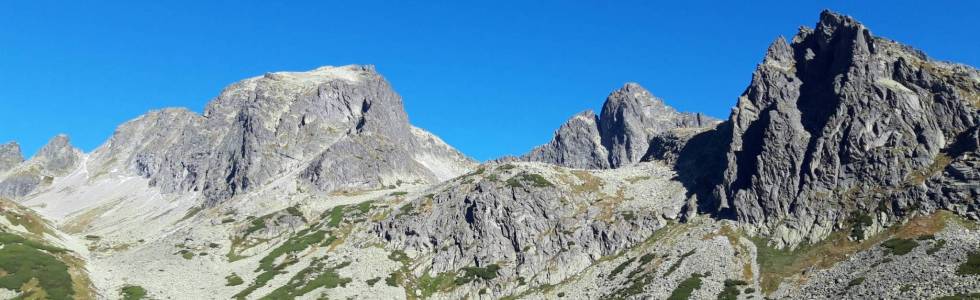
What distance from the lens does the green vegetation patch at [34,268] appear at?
14268 cm

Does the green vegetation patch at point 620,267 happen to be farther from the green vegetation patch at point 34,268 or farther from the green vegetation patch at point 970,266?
the green vegetation patch at point 34,268

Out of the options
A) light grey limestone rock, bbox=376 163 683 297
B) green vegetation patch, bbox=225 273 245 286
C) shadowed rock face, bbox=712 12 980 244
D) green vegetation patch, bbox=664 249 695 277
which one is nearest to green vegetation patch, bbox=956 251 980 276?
shadowed rock face, bbox=712 12 980 244

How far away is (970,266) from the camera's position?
10906 centimetres

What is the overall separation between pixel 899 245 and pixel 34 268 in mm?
176563

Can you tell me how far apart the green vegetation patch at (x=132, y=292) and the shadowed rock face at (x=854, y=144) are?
448 ft

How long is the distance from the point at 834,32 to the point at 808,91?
1901cm

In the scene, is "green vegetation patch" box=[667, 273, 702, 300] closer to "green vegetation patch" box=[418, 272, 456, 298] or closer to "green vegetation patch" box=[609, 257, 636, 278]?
"green vegetation patch" box=[609, 257, 636, 278]

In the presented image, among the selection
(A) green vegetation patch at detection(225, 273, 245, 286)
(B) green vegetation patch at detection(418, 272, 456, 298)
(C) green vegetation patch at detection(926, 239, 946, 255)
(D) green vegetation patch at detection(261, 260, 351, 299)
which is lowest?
(C) green vegetation patch at detection(926, 239, 946, 255)

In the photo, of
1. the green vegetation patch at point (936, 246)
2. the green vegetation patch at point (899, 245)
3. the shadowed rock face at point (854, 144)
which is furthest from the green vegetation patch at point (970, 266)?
the shadowed rock face at point (854, 144)

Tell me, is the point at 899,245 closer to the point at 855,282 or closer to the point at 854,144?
the point at 855,282

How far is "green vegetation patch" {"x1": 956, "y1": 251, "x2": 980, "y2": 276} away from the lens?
351ft

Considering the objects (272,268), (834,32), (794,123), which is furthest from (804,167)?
(272,268)

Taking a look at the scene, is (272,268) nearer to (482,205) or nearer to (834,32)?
(482,205)

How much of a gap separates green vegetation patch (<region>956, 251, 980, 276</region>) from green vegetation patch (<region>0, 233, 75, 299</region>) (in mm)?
161457
